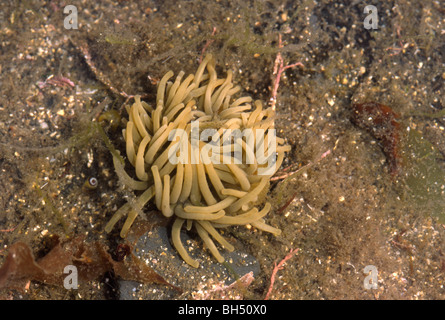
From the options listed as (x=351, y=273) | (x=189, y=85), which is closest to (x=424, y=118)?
(x=351, y=273)

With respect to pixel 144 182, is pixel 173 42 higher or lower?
higher

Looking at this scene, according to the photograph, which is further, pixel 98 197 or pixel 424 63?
pixel 424 63

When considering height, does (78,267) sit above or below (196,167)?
below

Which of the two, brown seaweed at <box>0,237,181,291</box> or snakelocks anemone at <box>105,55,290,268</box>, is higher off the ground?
snakelocks anemone at <box>105,55,290,268</box>

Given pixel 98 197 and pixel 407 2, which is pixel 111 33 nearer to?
pixel 98 197

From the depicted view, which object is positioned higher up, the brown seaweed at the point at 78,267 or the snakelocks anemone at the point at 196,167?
the snakelocks anemone at the point at 196,167

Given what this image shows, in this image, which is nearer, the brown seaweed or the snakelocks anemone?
the brown seaweed

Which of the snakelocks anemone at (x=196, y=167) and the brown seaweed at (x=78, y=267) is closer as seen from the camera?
the brown seaweed at (x=78, y=267)

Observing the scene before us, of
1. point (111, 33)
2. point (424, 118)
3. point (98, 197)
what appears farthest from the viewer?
point (424, 118)
